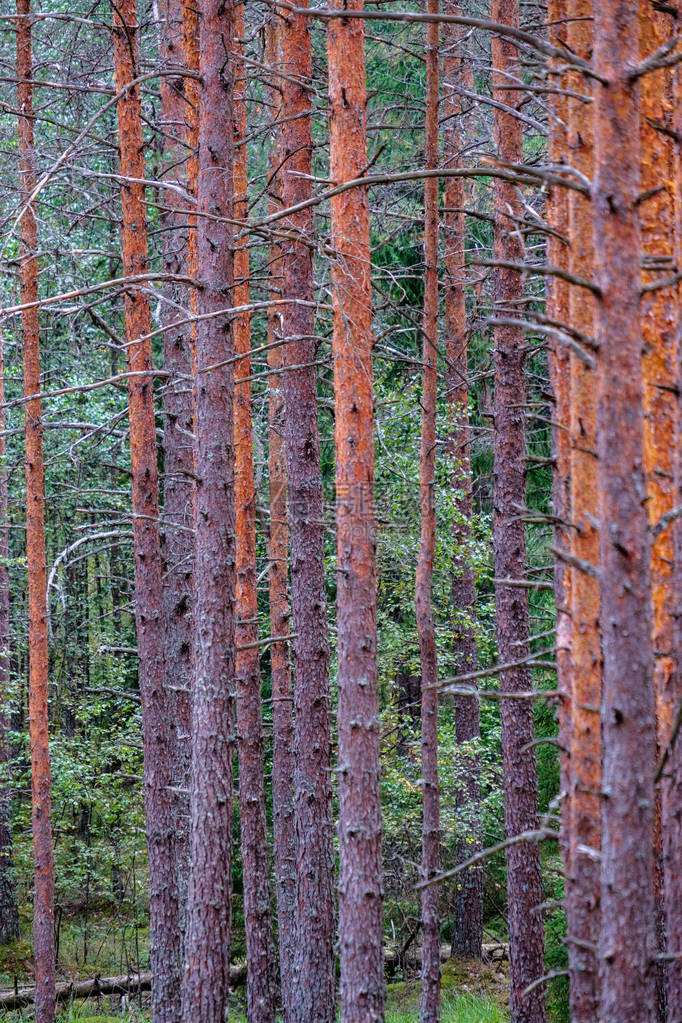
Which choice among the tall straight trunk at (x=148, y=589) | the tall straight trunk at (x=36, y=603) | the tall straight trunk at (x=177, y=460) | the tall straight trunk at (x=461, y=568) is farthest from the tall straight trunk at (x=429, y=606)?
the tall straight trunk at (x=461, y=568)

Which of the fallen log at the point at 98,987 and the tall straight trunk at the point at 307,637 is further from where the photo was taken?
the fallen log at the point at 98,987

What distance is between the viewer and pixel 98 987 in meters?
15.7

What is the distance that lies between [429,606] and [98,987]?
10.7 meters

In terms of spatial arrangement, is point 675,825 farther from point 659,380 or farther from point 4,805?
point 4,805

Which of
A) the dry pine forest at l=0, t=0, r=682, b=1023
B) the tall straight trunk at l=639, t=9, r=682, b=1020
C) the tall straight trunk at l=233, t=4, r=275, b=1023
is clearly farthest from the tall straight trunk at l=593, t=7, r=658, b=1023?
the tall straight trunk at l=233, t=4, r=275, b=1023

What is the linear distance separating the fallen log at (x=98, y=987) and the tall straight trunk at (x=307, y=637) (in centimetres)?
605

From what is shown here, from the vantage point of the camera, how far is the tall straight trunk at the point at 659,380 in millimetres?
6125

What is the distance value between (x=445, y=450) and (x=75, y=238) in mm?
7062

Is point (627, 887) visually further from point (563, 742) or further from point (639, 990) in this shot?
point (563, 742)

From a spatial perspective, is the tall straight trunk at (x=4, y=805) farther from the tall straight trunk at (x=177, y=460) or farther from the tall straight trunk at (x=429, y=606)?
the tall straight trunk at (x=429, y=606)

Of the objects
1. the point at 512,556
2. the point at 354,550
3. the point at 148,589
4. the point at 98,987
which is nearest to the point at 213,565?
the point at 354,550

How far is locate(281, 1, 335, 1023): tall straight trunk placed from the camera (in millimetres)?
10062

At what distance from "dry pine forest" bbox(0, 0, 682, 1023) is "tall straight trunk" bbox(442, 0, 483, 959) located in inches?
3.1

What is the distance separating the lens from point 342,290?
760 centimetres
